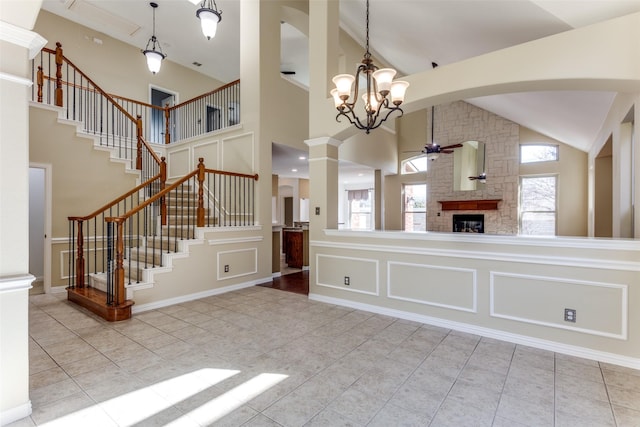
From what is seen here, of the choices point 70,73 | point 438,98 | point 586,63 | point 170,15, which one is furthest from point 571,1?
point 70,73

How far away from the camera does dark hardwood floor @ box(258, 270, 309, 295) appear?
5230mm

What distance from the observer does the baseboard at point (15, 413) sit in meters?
1.85

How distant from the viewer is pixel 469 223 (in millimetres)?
8969

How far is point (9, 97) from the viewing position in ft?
6.19

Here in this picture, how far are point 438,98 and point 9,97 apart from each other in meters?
3.67

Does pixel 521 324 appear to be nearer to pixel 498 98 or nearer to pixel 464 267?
pixel 464 267

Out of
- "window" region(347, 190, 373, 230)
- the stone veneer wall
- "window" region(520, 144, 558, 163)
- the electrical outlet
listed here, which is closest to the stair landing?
the electrical outlet

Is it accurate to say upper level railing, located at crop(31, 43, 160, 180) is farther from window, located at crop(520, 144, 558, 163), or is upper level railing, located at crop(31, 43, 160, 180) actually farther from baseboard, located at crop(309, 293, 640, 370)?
window, located at crop(520, 144, 558, 163)

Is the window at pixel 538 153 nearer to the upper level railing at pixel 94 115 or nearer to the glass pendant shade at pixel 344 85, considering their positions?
the glass pendant shade at pixel 344 85

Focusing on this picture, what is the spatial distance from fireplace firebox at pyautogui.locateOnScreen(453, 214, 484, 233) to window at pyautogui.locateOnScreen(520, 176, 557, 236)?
39.1 inches

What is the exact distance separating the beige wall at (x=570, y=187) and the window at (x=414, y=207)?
334cm

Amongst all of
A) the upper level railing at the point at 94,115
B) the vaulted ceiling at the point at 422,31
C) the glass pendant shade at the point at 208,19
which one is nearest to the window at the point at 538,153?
the vaulted ceiling at the point at 422,31

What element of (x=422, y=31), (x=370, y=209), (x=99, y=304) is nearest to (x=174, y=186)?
(x=99, y=304)

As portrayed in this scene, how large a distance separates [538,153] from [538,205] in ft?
A: 4.60
